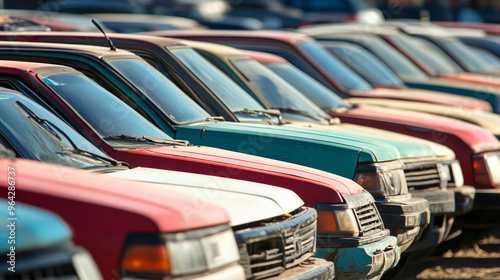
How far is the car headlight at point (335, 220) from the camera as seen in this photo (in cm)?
493

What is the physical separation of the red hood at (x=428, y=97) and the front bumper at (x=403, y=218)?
4.00 m

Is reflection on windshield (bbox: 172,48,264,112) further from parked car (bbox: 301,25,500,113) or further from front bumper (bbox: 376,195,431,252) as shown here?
parked car (bbox: 301,25,500,113)

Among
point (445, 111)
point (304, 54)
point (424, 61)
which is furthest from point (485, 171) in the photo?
point (424, 61)

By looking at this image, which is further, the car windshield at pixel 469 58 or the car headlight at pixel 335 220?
the car windshield at pixel 469 58

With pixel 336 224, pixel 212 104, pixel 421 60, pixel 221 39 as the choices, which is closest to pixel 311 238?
pixel 336 224

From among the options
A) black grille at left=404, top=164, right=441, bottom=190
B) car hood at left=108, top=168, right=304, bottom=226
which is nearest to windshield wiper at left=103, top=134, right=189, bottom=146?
car hood at left=108, top=168, right=304, bottom=226

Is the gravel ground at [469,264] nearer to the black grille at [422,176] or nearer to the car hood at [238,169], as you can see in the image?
the black grille at [422,176]

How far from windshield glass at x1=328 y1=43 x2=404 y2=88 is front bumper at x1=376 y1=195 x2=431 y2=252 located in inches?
215

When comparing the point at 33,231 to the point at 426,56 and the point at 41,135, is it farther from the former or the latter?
the point at 426,56

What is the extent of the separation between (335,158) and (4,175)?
3.07 metres

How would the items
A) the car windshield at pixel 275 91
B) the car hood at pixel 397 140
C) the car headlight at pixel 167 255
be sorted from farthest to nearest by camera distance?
the car windshield at pixel 275 91, the car hood at pixel 397 140, the car headlight at pixel 167 255

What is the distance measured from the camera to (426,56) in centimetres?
1434

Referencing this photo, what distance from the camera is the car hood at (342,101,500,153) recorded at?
8109mm

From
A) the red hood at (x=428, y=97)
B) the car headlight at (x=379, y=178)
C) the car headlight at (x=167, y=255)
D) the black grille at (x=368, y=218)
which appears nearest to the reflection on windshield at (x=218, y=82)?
the car headlight at (x=379, y=178)
